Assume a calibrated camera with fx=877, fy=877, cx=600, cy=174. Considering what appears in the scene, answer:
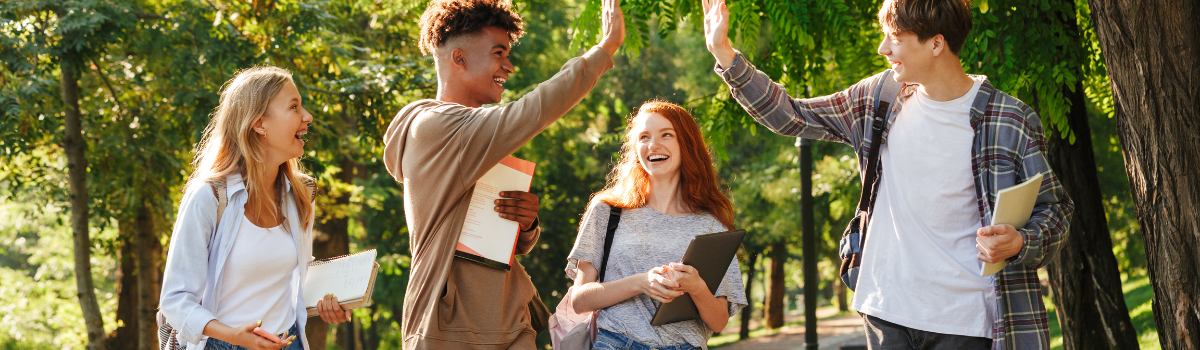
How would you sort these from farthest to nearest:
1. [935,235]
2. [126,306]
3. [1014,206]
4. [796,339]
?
[796,339], [126,306], [935,235], [1014,206]

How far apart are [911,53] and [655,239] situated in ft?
3.72

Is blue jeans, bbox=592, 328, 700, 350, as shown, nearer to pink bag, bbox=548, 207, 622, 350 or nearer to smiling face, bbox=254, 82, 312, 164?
pink bag, bbox=548, 207, 622, 350

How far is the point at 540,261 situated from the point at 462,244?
16.2 m

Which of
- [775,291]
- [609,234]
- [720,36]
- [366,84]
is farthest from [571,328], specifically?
[775,291]

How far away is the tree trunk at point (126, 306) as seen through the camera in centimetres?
1288

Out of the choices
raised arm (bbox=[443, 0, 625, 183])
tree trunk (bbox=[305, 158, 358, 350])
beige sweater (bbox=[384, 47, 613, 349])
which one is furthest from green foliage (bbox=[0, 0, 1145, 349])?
beige sweater (bbox=[384, 47, 613, 349])

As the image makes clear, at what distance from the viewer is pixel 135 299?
1331 cm

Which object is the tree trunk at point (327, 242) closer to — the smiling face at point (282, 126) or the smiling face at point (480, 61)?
the smiling face at point (282, 126)

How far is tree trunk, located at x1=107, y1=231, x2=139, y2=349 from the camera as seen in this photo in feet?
42.2

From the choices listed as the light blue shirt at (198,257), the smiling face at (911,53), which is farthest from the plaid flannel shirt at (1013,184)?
the light blue shirt at (198,257)

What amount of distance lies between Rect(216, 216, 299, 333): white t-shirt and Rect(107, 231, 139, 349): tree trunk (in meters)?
11.2

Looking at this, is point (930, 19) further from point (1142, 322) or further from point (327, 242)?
point (327, 242)

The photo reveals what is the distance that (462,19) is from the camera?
9.84ft

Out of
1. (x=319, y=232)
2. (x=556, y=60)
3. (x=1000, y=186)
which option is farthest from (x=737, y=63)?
(x=556, y=60)
